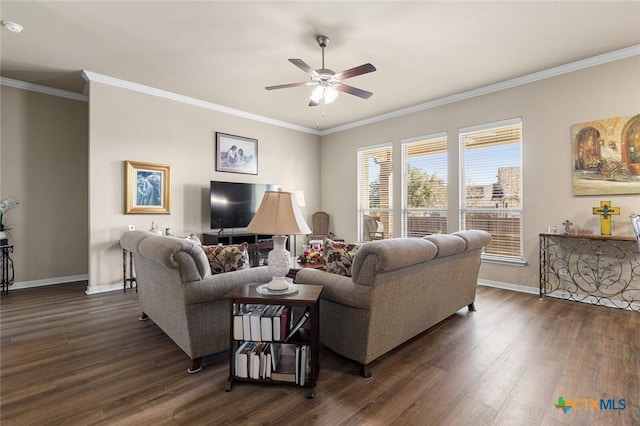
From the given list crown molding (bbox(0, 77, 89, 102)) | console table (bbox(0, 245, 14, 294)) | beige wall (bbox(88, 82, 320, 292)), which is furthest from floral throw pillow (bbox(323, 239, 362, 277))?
crown molding (bbox(0, 77, 89, 102))

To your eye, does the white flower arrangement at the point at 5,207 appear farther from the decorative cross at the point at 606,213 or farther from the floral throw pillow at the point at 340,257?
the decorative cross at the point at 606,213

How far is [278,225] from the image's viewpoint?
194cm

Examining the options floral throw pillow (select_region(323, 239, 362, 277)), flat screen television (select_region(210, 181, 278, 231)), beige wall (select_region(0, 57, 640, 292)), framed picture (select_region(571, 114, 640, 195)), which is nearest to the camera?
floral throw pillow (select_region(323, 239, 362, 277))

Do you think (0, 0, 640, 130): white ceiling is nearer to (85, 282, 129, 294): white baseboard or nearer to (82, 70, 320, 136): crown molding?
(82, 70, 320, 136): crown molding

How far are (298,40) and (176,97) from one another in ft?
8.60

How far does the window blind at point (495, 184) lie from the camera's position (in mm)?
4305

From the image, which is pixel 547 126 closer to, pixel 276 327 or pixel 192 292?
pixel 276 327

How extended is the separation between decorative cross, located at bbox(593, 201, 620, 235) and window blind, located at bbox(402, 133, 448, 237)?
6.35 ft

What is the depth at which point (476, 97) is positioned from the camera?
15.3 feet

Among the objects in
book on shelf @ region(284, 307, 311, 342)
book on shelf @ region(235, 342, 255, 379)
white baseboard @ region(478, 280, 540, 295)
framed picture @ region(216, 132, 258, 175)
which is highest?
framed picture @ region(216, 132, 258, 175)

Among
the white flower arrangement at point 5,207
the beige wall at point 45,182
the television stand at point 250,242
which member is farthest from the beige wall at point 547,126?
the white flower arrangement at point 5,207

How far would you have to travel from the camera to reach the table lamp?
6.39ft

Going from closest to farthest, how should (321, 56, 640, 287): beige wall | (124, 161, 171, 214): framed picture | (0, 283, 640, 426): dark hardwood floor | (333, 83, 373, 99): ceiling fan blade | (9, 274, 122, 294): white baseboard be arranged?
(0, 283, 640, 426): dark hardwood floor → (333, 83, 373, 99): ceiling fan blade → (321, 56, 640, 287): beige wall → (9, 274, 122, 294): white baseboard → (124, 161, 171, 214): framed picture

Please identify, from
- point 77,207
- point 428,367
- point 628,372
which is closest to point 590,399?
point 628,372
